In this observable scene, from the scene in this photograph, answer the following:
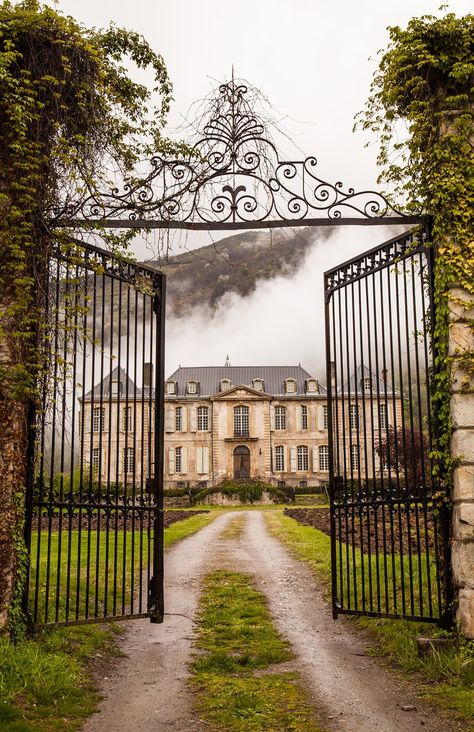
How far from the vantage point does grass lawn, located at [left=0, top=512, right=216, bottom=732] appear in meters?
4.03

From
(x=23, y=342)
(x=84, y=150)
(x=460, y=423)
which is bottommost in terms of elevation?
(x=460, y=423)

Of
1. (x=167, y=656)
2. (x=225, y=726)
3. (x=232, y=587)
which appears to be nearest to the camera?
(x=225, y=726)

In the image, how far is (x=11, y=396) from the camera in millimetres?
5316

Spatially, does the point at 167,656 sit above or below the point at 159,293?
below

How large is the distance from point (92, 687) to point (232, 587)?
4230 millimetres

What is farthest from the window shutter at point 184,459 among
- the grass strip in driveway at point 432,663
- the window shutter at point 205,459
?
the grass strip in driveway at point 432,663

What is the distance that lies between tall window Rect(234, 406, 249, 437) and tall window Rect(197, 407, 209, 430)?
2.05m

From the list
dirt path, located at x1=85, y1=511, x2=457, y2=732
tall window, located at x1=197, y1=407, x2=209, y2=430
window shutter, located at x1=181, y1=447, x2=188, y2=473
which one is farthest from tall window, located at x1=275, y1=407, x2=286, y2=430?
dirt path, located at x1=85, y1=511, x2=457, y2=732

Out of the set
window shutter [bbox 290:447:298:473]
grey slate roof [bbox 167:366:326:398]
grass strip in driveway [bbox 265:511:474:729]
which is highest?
grey slate roof [bbox 167:366:326:398]

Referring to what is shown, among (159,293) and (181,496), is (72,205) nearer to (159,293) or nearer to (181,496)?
(159,293)

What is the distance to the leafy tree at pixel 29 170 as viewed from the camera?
17.4 feet

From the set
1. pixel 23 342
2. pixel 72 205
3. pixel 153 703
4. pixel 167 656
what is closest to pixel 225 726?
pixel 153 703

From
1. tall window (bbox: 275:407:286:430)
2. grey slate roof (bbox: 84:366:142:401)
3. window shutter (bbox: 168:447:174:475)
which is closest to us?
grey slate roof (bbox: 84:366:142:401)

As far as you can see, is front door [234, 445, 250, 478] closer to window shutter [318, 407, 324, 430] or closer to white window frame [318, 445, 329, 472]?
white window frame [318, 445, 329, 472]
